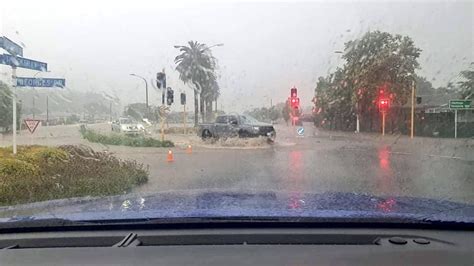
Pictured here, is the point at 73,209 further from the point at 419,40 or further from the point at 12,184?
the point at 419,40

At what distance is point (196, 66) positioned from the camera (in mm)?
9812

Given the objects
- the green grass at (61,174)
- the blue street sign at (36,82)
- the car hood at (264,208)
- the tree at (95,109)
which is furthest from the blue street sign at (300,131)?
the car hood at (264,208)

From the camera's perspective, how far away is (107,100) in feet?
34.5

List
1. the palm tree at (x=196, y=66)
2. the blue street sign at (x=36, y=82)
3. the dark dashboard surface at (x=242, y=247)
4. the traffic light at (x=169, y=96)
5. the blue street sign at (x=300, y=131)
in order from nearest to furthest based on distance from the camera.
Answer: the dark dashboard surface at (x=242, y=247) < the blue street sign at (x=36, y=82) < the palm tree at (x=196, y=66) < the traffic light at (x=169, y=96) < the blue street sign at (x=300, y=131)

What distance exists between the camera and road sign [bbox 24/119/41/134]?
33.6 ft

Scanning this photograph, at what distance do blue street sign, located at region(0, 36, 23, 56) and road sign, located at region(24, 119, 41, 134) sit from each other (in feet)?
4.84

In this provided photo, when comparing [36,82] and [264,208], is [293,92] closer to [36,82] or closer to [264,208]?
[36,82]

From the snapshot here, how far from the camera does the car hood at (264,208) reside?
322 cm

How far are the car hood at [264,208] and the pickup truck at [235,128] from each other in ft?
21.4

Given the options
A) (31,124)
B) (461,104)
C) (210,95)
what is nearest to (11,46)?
(31,124)

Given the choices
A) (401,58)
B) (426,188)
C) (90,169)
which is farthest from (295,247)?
(401,58)

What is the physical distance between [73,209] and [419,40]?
24.8 ft

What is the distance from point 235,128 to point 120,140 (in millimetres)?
2191

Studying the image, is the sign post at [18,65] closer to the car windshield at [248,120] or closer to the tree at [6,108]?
Result: the tree at [6,108]
